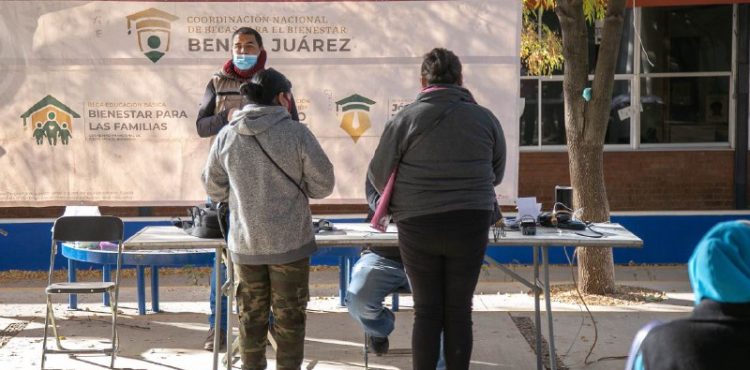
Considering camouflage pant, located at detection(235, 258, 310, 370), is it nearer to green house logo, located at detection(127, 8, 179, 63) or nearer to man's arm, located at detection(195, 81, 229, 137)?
man's arm, located at detection(195, 81, 229, 137)

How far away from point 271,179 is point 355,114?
8.38 ft

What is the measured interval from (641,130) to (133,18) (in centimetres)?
608

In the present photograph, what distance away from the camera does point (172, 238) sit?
5.95m

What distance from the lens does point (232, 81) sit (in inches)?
253

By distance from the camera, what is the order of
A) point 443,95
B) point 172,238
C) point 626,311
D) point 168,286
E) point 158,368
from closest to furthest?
1. point 443,95
2. point 172,238
3. point 158,368
4. point 626,311
5. point 168,286

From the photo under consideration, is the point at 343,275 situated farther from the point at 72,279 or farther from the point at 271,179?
the point at 271,179

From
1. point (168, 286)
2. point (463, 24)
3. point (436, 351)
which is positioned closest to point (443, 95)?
point (436, 351)

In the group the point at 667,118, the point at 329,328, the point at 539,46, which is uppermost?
the point at 539,46

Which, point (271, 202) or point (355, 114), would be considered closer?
point (271, 202)

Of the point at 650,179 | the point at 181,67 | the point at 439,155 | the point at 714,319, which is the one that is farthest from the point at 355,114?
the point at 714,319

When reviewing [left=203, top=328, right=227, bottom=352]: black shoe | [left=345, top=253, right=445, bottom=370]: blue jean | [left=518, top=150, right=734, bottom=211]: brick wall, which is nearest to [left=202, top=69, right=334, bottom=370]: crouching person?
[left=345, top=253, right=445, bottom=370]: blue jean

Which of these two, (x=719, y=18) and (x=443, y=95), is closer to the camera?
(x=443, y=95)

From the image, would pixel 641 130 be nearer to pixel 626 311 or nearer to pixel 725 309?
pixel 626 311

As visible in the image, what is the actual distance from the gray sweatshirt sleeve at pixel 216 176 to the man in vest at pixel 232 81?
93 cm
